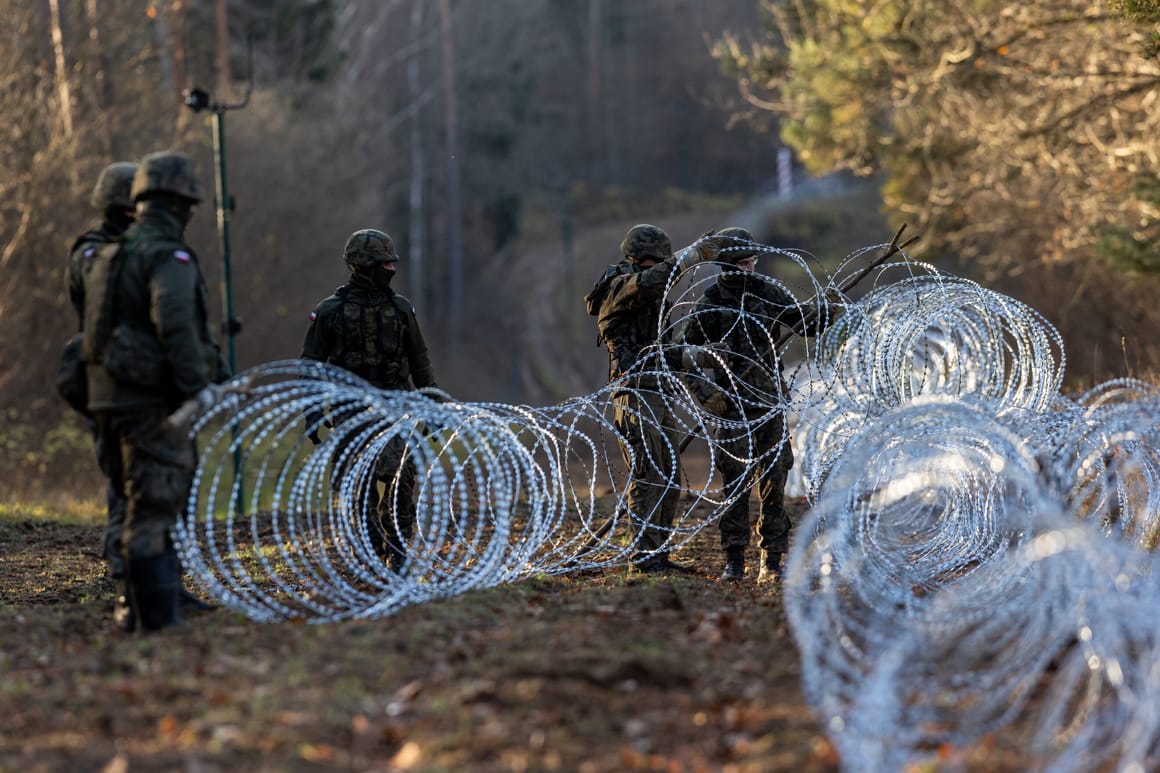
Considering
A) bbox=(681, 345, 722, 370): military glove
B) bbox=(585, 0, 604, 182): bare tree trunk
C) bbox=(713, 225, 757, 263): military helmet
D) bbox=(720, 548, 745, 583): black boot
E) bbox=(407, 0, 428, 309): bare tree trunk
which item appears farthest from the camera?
bbox=(585, 0, 604, 182): bare tree trunk

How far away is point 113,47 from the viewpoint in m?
19.7

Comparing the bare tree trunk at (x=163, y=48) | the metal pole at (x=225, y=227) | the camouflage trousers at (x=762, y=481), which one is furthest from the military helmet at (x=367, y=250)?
the bare tree trunk at (x=163, y=48)

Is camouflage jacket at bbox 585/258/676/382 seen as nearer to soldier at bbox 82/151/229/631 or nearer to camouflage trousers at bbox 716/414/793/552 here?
camouflage trousers at bbox 716/414/793/552

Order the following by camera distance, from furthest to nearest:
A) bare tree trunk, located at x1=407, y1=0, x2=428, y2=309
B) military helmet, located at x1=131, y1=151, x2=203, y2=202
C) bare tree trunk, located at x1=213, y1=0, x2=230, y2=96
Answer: bare tree trunk, located at x1=407, y1=0, x2=428, y2=309 → bare tree trunk, located at x1=213, y1=0, x2=230, y2=96 → military helmet, located at x1=131, y1=151, x2=203, y2=202

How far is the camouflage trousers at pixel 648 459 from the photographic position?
853 cm

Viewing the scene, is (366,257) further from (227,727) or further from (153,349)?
(227,727)

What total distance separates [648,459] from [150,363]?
133 inches

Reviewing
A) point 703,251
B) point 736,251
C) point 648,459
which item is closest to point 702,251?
point 703,251

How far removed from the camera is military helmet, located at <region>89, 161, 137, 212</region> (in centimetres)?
716

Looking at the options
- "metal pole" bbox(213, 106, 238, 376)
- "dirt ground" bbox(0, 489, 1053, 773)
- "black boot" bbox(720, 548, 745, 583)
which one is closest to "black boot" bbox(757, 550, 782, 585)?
"black boot" bbox(720, 548, 745, 583)

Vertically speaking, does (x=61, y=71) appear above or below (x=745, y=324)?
above

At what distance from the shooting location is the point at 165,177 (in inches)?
258

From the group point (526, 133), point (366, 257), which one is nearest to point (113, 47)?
point (366, 257)

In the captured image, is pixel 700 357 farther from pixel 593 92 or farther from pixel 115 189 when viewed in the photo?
pixel 593 92
